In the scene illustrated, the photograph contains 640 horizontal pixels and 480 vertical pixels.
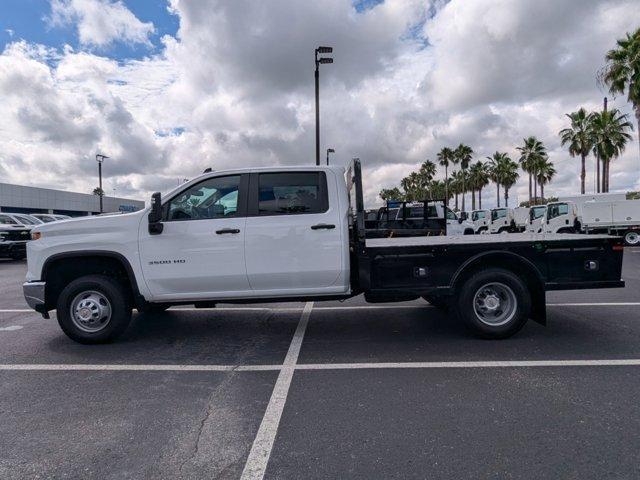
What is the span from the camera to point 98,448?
3.17m

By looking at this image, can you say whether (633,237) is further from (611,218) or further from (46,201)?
(46,201)

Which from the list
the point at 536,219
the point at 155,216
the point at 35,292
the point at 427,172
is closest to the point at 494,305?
the point at 155,216

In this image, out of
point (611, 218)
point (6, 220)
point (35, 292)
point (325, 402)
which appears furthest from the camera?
point (611, 218)

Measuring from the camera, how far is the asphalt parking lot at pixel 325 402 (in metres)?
2.95

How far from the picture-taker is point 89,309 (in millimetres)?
5500

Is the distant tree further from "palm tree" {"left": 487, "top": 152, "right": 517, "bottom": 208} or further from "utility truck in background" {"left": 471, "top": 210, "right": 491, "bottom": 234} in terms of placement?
"utility truck in background" {"left": 471, "top": 210, "right": 491, "bottom": 234}

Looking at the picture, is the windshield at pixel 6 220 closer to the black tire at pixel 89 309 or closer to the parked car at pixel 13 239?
the parked car at pixel 13 239

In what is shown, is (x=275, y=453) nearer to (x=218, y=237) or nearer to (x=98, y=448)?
(x=98, y=448)

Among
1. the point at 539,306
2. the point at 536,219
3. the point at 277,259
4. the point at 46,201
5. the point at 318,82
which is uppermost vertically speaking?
the point at 318,82

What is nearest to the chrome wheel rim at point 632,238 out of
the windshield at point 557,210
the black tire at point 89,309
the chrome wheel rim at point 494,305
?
the windshield at point 557,210

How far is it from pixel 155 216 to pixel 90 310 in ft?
4.73

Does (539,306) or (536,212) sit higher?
(536,212)

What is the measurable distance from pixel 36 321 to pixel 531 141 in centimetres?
5694

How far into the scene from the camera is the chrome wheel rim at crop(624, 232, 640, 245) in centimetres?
2031
